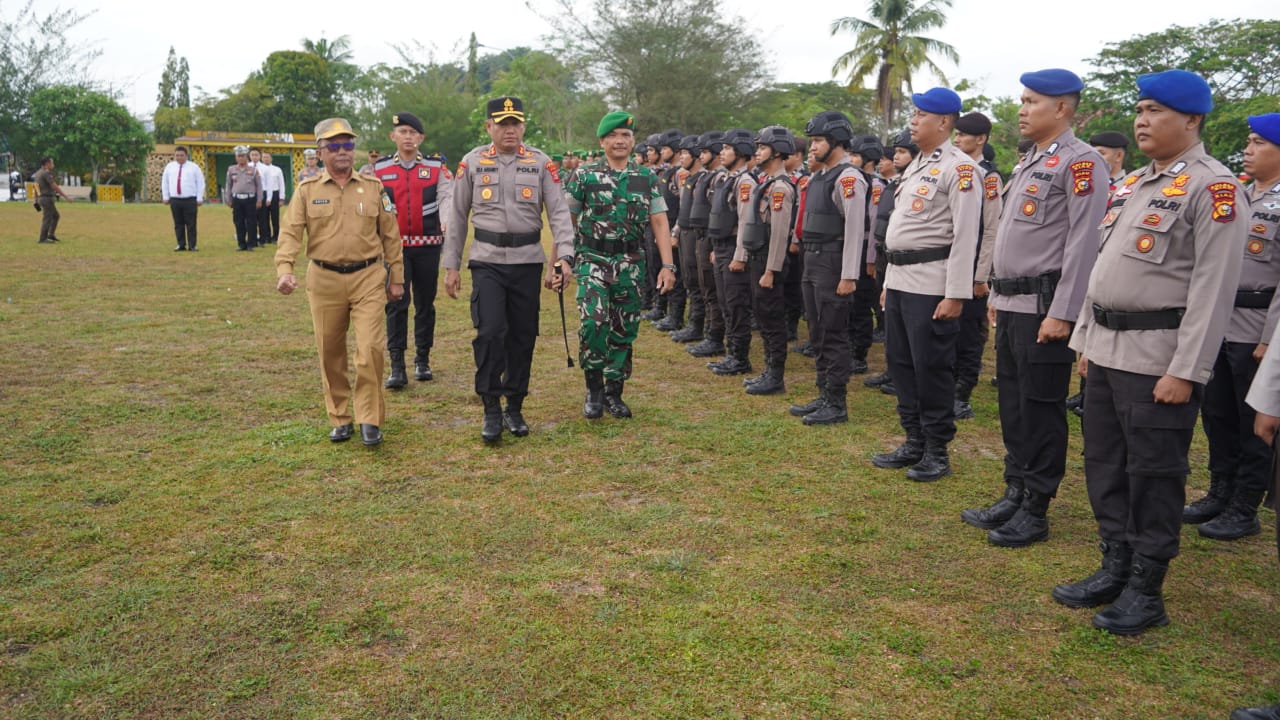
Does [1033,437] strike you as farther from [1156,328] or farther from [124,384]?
[124,384]

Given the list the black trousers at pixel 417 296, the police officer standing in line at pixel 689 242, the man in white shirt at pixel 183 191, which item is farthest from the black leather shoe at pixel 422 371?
the man in white shirt at pixel 183 191

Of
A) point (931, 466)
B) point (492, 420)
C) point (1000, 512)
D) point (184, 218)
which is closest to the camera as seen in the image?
point (1000, 512)

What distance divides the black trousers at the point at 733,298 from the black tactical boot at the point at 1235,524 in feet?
13.7

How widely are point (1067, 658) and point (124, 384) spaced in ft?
23.0

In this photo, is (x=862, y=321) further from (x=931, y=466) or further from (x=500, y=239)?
(x=500, y=239)

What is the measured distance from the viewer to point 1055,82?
4059 mm

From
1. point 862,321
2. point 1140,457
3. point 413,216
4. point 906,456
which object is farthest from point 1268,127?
point 413,216

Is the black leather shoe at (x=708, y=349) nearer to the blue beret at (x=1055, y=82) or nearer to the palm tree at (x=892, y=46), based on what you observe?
A: the blue beret at (x=1055, y=82)

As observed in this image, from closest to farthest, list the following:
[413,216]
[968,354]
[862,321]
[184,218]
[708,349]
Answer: [968,354] < [413,216] < [862,321] < [708,349] < [184,218]

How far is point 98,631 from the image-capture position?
3.30m

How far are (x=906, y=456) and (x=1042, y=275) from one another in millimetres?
1666

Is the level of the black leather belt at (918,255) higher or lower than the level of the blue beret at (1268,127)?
lower

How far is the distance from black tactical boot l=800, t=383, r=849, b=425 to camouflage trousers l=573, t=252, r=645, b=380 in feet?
4.76

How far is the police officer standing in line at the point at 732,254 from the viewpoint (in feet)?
26.2
